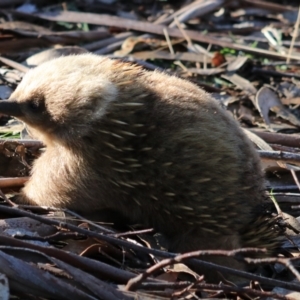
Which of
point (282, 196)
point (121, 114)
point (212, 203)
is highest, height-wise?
point (121, 114)

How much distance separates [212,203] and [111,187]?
437 millimetres

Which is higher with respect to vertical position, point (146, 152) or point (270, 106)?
point (146, 152)

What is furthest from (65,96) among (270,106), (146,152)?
(270,106)

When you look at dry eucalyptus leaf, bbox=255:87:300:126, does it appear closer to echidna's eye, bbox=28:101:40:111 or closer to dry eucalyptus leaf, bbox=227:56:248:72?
dry eucalyptus leaf, bbox=227:56:248:72

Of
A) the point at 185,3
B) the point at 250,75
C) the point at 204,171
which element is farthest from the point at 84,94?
the point at 185,3

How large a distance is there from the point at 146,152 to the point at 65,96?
16.6 inches

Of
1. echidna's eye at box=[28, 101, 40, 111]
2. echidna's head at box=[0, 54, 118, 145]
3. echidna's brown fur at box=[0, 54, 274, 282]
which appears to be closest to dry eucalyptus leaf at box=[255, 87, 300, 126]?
echidna's brown fur at box=[0, 54, 274, 282]

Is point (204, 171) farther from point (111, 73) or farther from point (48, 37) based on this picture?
point (48, 37)

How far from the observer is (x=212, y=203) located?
3.06m

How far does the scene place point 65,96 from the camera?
3.10 metres

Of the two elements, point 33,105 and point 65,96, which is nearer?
point 65,96

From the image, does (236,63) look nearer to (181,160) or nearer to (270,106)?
(270,106)

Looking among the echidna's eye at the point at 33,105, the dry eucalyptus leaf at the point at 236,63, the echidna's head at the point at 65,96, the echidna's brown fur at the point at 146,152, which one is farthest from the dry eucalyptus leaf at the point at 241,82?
the echidna's eye at the point at 33,105

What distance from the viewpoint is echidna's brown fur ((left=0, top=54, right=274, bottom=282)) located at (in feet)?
9.98
